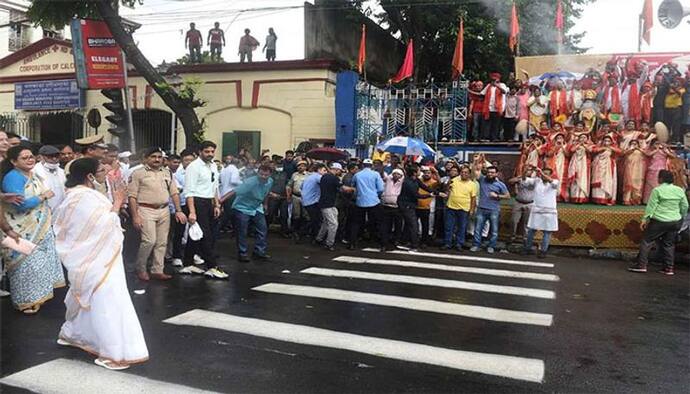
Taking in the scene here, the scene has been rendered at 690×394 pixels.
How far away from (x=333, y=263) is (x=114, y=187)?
11.7ft

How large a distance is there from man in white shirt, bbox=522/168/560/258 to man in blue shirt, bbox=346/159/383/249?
289 cm

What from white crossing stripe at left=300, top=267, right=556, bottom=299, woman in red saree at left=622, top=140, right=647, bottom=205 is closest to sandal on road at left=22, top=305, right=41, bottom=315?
white crossing stripe at left=300, top=267, right=556, bottom=299

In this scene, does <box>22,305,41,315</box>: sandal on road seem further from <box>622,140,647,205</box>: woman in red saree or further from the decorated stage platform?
<box>622,140,647,205</box>: woman in red saree

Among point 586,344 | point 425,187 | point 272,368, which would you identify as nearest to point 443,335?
point 586,344

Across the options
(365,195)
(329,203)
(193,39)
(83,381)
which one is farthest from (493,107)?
(83,381)

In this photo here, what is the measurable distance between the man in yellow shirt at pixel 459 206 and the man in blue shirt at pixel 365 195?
1.36 m

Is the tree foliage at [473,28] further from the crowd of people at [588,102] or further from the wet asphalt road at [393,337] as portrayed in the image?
the wet asphalt road at [393,337]

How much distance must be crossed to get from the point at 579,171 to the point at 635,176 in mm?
1109

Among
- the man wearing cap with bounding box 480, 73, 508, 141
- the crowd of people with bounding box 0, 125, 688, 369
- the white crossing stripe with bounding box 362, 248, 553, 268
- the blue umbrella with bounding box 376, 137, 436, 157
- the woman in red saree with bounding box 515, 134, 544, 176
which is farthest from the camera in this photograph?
the man wearing cap with bounding box 480, 73, 508, 141

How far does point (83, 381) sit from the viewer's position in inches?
160

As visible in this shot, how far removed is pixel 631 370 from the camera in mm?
4641

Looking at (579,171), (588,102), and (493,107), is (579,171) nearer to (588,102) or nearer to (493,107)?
(588,102)

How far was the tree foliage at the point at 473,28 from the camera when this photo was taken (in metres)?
20.6

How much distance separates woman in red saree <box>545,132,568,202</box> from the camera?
42.1 feet
